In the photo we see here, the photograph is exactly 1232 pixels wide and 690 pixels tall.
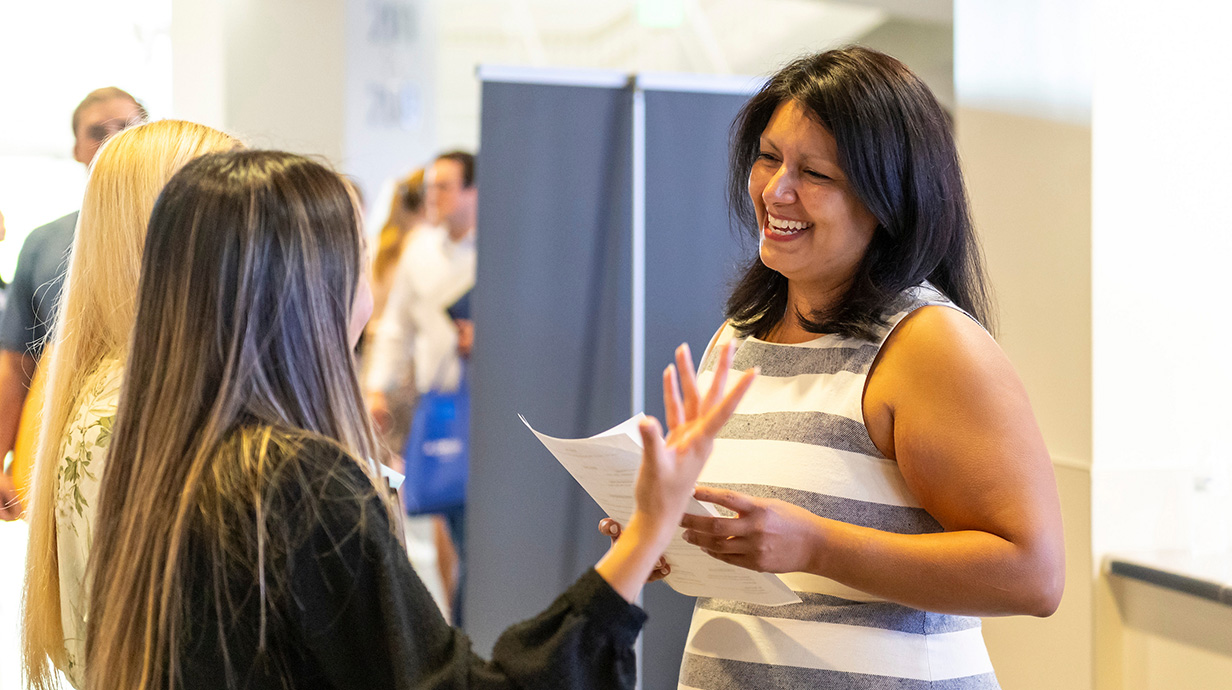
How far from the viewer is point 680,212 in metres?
2.78

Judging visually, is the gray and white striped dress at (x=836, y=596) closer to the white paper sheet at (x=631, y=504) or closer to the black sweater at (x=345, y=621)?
the white paper sheet at (x=631, y=504)

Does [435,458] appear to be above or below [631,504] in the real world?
below

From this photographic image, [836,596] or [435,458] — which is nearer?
[836,596]

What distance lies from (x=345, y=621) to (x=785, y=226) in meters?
0.77

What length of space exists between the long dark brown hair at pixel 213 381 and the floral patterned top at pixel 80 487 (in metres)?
0.23

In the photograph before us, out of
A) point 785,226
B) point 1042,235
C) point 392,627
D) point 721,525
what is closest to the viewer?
point 392,627

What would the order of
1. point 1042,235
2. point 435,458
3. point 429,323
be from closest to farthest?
point 1042,235 < point 435,458 < point 429,323

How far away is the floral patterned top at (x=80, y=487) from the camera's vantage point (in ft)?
3.75

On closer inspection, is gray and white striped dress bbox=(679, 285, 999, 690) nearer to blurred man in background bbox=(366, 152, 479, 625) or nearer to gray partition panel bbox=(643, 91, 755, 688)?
gray partition panel bbox=(643, 91, 755, 688)

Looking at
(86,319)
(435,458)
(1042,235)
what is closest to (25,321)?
(86,319)

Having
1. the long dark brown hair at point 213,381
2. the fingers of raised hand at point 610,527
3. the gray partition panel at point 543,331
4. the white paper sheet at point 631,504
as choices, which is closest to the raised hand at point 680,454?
the white paper sheet at point 631,504

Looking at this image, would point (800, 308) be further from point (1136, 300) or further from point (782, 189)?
point (1136, 300)

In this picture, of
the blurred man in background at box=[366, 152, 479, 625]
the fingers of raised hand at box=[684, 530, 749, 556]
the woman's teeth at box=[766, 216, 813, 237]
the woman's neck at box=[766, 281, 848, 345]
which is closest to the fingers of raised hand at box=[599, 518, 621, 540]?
the fingers of raised hand at box=[684, 530, 749, 556]

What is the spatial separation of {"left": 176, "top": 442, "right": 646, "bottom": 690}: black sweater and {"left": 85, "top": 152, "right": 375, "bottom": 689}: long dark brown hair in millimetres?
20
